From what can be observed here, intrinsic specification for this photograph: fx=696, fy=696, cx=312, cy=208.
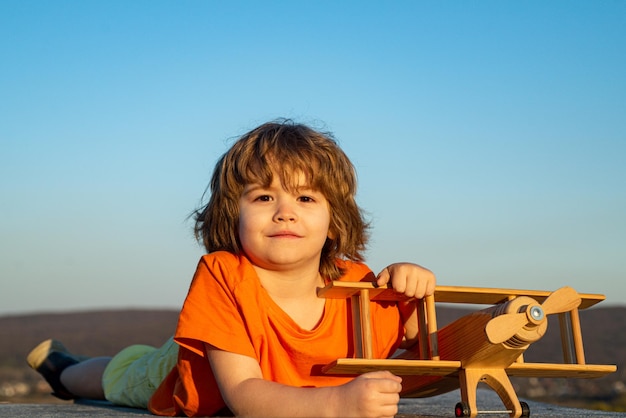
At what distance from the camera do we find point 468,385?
7.40ft

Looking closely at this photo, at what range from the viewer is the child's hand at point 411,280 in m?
2.42

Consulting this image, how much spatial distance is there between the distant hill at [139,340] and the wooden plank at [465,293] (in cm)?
288

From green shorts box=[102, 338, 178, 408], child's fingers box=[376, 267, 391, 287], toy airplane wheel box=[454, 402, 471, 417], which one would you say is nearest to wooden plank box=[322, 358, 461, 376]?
toy airplane wheel box=[454, 402, 471, 417]

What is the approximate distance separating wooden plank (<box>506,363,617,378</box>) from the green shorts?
1.80m

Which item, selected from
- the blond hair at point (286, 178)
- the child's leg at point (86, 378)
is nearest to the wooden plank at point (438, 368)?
the blond hair at point (286, 178)

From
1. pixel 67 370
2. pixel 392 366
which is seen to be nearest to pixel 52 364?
pixel 67 370

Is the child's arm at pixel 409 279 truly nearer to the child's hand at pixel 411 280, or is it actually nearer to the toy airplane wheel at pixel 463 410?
the child's hand at pixel 411 280

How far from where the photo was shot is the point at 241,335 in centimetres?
237

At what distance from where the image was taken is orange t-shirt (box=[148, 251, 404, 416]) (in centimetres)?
240

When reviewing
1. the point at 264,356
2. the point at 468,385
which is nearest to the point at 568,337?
the point at 468,385

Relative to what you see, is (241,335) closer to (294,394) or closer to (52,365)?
(294,394)

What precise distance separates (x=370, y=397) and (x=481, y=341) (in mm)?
490

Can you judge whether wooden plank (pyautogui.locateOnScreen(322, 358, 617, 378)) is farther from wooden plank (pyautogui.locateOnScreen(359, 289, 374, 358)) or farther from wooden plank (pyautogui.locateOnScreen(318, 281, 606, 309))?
wooden plank (pyautogui.locateOnScreen(318, 281, 606, 309))

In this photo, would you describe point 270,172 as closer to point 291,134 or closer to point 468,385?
point 291,134
